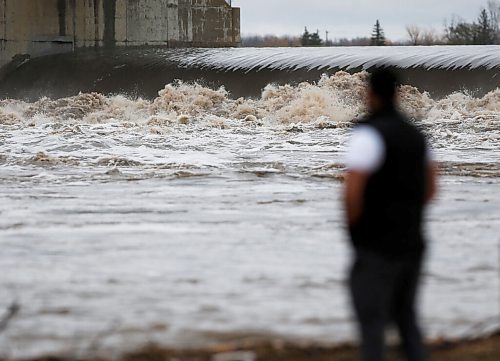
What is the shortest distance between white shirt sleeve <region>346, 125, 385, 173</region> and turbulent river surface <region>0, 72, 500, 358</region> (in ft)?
6.20

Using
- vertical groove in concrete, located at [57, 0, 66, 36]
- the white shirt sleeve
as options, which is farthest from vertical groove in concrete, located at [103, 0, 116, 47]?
the white shirt sleeve

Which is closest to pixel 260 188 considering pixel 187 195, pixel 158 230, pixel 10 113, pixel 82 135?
pixel 187 195

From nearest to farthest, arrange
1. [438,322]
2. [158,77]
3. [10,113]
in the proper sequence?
1. [438,322]
2. [10,113]
3. [158,77]

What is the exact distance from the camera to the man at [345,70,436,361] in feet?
16.3

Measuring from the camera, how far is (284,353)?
6.34 metres

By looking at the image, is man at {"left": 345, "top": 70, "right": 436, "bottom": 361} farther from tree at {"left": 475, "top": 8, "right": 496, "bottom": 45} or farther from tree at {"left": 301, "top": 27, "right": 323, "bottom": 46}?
tree at {"left": 301, "top": 27, "right": 323, "bottom": 46}

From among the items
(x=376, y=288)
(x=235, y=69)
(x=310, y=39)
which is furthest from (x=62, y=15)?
(x=310, y=39)

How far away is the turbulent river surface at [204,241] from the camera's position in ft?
22.7

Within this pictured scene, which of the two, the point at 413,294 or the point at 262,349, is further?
the point at 262,349

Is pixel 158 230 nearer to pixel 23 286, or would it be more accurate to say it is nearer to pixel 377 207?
pixel 23 286

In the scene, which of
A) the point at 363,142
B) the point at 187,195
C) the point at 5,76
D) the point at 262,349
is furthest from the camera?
the point at 5,76

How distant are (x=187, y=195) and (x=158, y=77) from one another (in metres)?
22.2

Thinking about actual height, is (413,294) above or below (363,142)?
below

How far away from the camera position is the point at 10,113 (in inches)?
1310
